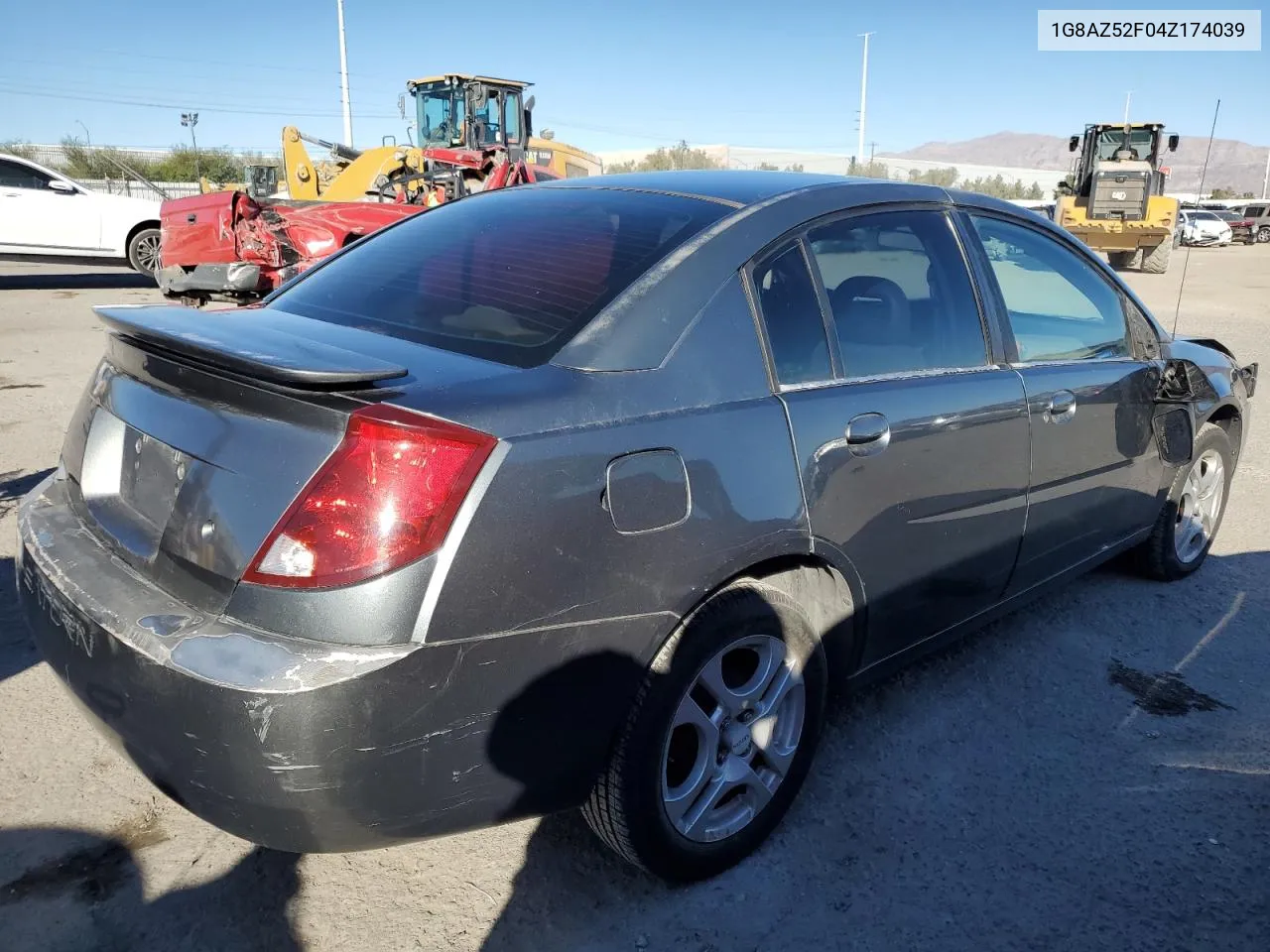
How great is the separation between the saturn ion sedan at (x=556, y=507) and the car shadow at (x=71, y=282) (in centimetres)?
1455

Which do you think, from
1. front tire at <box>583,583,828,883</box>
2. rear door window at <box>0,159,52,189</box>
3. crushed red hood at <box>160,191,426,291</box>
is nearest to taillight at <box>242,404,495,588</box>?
front tire at <box>583,583,828,883</box>

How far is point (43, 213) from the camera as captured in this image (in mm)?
13523

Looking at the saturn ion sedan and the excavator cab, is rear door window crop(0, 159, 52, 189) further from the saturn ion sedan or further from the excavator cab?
the saturn ion sedan

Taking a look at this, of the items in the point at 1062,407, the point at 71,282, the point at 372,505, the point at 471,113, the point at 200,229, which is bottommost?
the point at 71,282

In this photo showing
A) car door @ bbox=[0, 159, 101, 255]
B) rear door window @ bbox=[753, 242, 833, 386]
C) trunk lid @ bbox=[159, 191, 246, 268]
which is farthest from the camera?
car door @ bbox=[0, 159, 101, 255]

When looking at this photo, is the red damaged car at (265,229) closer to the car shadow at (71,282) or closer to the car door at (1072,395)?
the car shadow at (71,282)

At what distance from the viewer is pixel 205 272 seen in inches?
162

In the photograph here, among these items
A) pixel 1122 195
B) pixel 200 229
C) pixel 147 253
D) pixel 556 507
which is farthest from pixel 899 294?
pixel 1122 195

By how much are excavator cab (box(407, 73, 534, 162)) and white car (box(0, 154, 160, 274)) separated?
16.4ft

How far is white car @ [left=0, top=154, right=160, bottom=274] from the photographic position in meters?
13.4

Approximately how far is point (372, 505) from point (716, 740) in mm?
1079

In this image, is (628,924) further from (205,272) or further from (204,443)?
(205,272)

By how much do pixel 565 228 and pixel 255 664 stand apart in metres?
1.51

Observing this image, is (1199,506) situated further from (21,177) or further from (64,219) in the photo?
(21,177)
